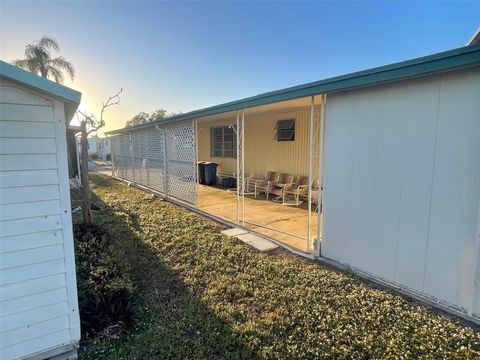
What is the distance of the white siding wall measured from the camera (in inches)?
98.1

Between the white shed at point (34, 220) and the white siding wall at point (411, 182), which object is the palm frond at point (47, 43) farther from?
the white siding wall at point (411, 182)

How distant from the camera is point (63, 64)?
1639 cm

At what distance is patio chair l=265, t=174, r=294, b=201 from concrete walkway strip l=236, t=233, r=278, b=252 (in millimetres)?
3268

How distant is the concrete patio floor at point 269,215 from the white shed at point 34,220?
10.7 feet

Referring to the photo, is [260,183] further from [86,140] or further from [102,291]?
[102,291]

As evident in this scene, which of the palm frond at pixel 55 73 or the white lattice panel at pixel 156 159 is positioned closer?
the white lattice panel at pixel 156 159

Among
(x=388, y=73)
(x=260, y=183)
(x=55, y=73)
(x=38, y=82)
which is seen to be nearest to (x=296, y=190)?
(x=260, y=183)

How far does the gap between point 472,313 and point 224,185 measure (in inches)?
351

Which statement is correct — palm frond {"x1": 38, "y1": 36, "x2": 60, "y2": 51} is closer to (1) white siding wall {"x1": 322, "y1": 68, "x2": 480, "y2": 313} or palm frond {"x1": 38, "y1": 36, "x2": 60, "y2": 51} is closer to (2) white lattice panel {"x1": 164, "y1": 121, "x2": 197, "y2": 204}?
(2) white lattice panel {"x1": 164, "y1": 121, "x2": 197, "y2": 204}

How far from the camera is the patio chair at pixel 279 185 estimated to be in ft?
26.4

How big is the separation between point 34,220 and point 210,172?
9297 mm

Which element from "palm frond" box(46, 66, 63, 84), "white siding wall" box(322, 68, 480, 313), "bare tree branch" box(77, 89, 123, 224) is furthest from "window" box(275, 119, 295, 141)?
"palm frond" box(46, 66, 63, 84)

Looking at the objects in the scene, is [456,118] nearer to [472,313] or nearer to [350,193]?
[350,193]

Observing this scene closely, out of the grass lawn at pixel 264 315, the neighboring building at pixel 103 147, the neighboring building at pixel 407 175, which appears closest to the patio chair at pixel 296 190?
the neighboring building at pixel 407 175
